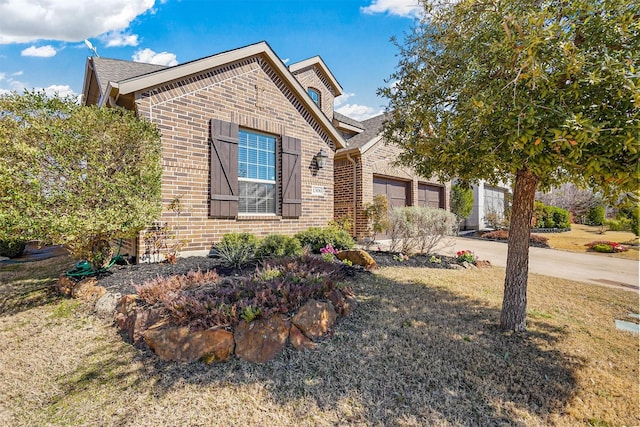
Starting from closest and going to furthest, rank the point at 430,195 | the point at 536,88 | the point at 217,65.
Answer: the point at 536,88
the point at 217,65
the point at 430,195

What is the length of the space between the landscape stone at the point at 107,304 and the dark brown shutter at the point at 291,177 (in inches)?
163

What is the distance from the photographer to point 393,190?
11.6m

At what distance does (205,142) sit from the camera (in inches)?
243

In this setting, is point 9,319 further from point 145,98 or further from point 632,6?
point 632,6

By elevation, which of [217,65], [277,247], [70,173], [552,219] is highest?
[217,65]

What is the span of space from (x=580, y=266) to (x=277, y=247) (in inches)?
316

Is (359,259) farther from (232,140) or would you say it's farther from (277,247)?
(232,140)

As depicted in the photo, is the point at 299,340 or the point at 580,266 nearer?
the point at 299,340

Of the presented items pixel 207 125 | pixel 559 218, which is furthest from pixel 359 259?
pixel 559 218

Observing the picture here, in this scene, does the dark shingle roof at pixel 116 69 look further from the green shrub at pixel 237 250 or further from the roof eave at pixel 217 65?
the green shrub at pixel 237 250

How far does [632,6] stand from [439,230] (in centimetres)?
541

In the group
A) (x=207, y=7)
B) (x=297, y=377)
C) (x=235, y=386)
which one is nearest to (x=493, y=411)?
(x=297, y=377)

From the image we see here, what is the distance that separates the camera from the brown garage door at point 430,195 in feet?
41.3

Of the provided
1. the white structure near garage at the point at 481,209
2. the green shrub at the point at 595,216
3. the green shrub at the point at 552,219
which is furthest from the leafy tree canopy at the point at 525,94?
the green shrub at the point at 595,216
